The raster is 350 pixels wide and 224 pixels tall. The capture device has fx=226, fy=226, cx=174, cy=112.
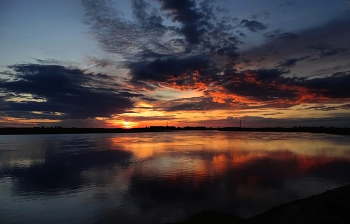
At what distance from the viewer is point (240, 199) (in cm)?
1375

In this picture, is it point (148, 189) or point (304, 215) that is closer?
point (304, 215)

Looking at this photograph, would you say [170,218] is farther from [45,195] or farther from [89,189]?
[45,195]

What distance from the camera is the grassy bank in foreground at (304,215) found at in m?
9.32

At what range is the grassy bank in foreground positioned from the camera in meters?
9.32

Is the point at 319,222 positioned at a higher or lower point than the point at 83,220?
higher

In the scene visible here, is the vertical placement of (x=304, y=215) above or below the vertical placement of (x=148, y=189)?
above

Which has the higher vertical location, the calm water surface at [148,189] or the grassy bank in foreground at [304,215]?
the grassy bank in foreground at [304,215]

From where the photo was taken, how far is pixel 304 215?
9.81 m

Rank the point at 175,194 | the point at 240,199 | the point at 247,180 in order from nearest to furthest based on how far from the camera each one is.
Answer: the point at 240,199, the point at 175,194, the point at 247,180

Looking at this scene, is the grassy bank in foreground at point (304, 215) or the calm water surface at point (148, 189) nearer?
the grassy bank in foreground at point (304, 215)

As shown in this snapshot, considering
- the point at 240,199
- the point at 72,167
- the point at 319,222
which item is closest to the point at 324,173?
the point at 240,199

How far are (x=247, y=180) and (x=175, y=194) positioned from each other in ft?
22.4

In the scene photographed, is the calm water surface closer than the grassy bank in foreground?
No

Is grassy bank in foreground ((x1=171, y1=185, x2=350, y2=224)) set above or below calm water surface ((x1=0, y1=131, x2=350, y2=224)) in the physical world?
above
